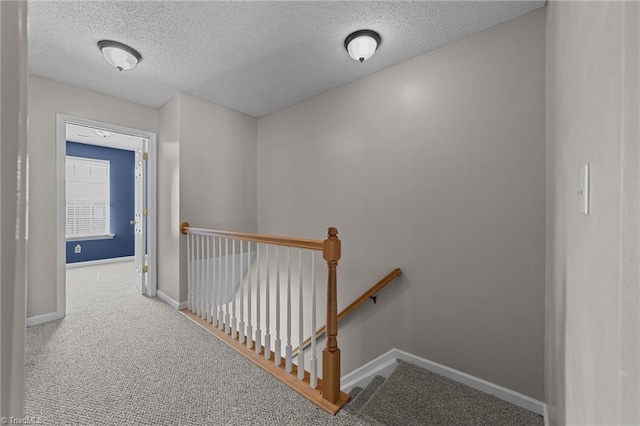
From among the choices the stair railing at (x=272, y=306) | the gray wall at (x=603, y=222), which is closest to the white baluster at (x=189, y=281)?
the stair railing at (x=272, y=306)

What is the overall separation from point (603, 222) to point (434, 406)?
1741mm

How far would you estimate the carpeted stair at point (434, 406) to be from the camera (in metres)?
1.69

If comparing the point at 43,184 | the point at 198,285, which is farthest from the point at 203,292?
→ the point at 43,184

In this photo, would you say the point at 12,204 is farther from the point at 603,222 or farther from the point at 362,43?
the point at 362,43

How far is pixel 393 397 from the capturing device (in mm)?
1900

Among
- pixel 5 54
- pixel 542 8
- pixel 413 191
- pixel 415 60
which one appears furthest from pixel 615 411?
pixel 415 60

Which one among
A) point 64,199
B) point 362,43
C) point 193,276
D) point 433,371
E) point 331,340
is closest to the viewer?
point 331,340

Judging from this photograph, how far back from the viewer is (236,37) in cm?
208

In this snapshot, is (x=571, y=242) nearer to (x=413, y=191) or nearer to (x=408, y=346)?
(x=413, y=191)

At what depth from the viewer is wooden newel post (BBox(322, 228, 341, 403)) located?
5.19 feet

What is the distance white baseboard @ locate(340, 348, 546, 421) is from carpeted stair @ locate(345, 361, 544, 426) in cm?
4

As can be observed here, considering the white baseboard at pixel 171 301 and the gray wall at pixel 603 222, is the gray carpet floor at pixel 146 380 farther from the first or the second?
the gray wall at pixel 603 222

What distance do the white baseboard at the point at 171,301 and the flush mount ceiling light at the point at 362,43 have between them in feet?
9.78

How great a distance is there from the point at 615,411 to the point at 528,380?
1.67 meters
